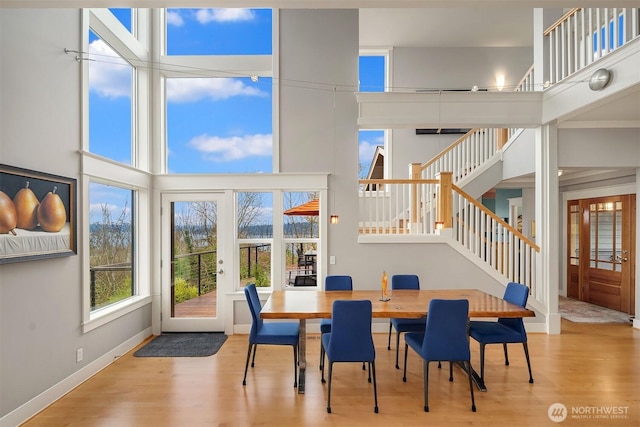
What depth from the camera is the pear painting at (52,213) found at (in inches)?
116

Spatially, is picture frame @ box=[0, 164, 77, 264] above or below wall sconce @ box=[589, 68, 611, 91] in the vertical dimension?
below

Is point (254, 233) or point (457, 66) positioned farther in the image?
point (457, 66)

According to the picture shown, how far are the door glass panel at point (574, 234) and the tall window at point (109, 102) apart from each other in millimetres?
8210

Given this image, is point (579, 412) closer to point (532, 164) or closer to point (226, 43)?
point (532, 164)

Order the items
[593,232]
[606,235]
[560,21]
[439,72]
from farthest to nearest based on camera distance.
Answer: [439,72] < [593,232] < [606,235] < [560,21]

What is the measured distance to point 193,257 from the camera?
16.9 ft

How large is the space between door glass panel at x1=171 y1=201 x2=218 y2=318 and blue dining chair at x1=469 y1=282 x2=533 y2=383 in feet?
11.7

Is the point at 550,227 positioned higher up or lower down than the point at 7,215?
lower down

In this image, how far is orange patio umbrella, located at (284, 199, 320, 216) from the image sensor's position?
5004 mm

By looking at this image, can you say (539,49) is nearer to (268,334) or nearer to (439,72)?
(439,72)

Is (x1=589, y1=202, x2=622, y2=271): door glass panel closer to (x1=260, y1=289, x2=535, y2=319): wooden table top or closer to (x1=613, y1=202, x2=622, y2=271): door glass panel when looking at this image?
(x1=613, y1=202, x2=622, y2=271): door glass panel

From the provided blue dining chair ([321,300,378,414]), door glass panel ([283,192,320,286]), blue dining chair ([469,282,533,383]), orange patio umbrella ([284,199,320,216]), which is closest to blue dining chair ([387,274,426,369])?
blue dining chair ([469,282,533,383])

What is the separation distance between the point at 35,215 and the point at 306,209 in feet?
9.95

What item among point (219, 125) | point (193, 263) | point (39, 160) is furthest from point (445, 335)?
point (219, 125)
